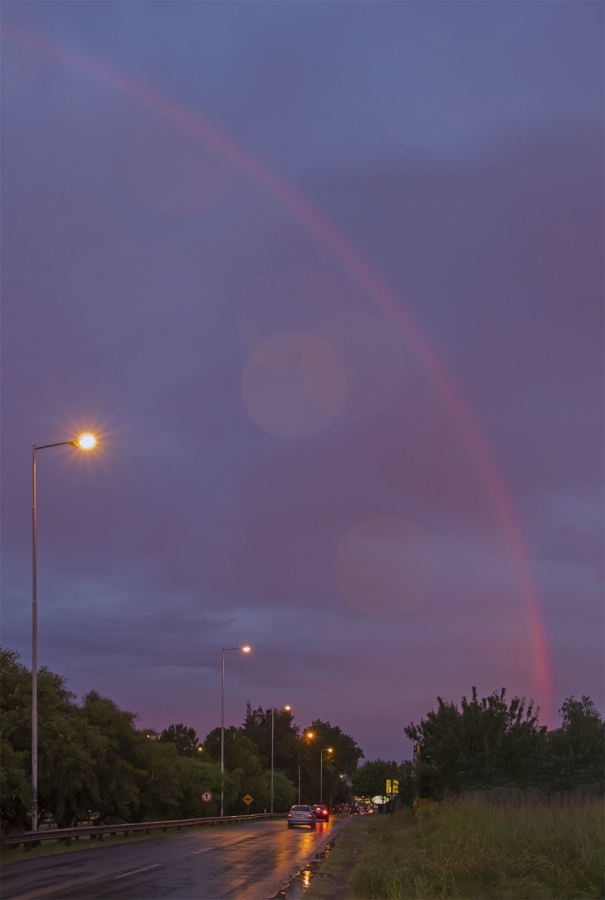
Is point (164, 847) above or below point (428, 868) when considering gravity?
below

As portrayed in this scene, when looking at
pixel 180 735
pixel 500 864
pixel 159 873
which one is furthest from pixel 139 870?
pixel 180 735

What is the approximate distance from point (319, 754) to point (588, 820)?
15160 centimetres

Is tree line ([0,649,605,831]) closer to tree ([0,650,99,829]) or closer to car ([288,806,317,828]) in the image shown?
tree ([0,650,99,829])

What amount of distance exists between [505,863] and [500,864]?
12cm

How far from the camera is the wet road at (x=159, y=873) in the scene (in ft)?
60.1

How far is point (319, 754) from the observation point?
167m

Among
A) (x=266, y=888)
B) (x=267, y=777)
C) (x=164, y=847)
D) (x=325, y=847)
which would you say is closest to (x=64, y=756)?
(x=164, y=847)

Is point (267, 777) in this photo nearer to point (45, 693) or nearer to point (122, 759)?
point (122, 759)

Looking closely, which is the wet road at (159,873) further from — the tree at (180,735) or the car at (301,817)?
the tree at (180,735)

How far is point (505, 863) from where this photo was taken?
60.3 feet

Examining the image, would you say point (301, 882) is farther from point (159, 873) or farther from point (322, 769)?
point (322, 769)

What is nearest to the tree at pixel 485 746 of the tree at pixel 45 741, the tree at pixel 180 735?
the tree at pixel 45 741

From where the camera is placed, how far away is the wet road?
1831 cm

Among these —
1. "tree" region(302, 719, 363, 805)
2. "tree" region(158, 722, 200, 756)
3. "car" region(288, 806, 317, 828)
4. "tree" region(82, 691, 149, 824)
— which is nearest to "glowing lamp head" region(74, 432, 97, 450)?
"tree" region(82, 691, 149, 824)
